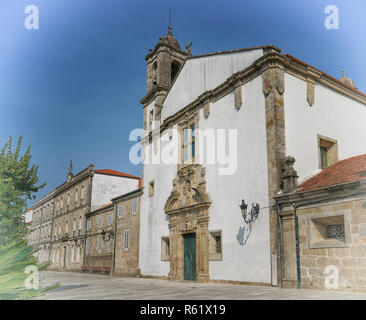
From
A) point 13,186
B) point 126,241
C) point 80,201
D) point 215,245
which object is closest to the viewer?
point 13,186

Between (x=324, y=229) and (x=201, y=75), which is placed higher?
(x=201, y=75)

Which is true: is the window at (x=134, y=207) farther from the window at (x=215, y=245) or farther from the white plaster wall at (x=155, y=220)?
the window at (x=215, y=245)

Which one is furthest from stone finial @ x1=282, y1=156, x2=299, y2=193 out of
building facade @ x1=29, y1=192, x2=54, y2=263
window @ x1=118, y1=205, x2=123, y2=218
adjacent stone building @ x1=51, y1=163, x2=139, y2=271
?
building facade @ x1=29, y1=192, x2=54, y2=263

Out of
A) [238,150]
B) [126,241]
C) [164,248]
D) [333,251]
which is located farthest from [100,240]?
[333,251]

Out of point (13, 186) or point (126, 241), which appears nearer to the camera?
point (13, 186)

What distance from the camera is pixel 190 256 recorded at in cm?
1741

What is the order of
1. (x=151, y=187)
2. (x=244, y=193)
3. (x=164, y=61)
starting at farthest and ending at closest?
(x=164, y=61) → (x=151, y=187) → (x=244, y=193)

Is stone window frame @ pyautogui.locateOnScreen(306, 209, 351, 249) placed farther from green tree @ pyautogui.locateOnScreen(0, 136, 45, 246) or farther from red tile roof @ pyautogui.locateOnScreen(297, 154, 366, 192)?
green tree @ pyautogui.locateOnScreen(0, 136, 45, 246)

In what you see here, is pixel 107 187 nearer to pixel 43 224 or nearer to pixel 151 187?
pixel 151 187

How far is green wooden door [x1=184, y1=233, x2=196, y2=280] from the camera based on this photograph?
1705 centimetres

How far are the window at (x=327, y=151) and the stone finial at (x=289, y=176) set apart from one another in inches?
125

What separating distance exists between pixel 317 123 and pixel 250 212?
4.73 meters

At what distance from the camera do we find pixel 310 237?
11.1 meters

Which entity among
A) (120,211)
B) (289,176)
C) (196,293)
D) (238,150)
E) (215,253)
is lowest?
(196,293)
